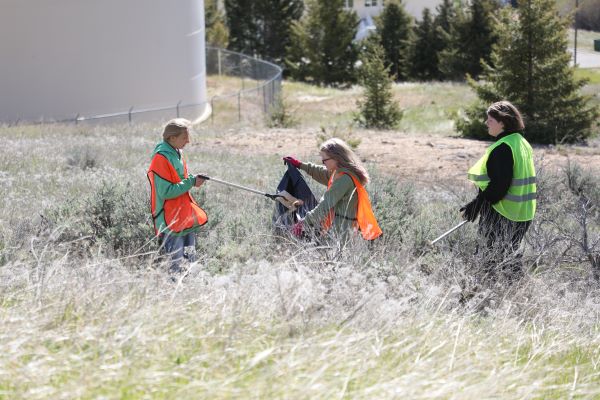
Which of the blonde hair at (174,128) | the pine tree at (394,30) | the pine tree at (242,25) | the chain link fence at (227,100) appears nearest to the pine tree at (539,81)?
the chain link fence at (227,100)

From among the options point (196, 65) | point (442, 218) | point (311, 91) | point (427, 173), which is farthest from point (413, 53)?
point (442, 218)

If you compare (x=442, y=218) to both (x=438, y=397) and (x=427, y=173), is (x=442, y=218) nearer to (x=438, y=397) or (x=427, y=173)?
(x=438, y=397)

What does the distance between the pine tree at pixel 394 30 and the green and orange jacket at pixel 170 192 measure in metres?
46.0

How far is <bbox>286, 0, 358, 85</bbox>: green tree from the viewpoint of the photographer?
50.8m

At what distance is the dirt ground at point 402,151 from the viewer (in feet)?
47.6

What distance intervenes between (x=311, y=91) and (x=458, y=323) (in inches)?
1567

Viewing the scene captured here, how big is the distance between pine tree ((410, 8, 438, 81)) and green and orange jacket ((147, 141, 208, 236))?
45116mm

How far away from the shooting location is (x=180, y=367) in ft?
10.8

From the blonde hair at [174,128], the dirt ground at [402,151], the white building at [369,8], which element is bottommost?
the dirt ground at [402,151]

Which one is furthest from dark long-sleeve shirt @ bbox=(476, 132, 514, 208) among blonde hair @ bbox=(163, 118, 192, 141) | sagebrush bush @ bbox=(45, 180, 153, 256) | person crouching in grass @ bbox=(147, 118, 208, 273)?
sagebrush bush @ bbox=(45, 180, 153, 256)

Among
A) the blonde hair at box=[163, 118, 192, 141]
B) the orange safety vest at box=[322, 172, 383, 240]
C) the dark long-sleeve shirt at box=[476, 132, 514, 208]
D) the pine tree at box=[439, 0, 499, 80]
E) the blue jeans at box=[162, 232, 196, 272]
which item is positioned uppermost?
the pine tree at box=[439, 0, 499, 80]

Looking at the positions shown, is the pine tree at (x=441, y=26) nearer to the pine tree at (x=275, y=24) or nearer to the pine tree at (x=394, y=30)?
the pine tree at (x=394, y=30)

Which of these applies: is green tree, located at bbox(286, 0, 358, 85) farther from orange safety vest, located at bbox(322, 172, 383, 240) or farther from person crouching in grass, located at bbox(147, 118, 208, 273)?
orange safety vest, located at bbox(322, 172, 383, 240)

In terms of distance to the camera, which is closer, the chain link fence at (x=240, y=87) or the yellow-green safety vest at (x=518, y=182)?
the yellow-green safety vest at (x=518, y=182)
